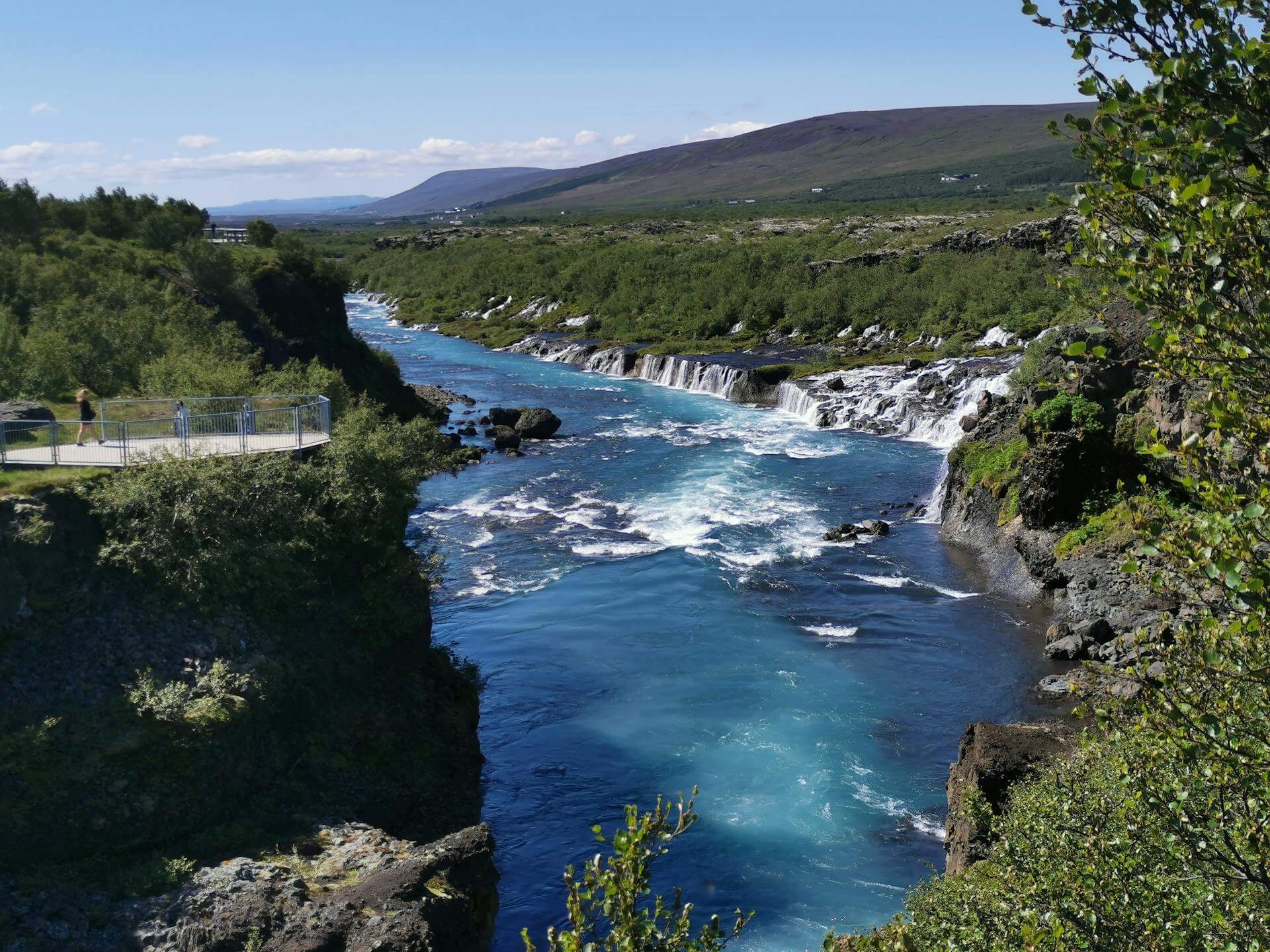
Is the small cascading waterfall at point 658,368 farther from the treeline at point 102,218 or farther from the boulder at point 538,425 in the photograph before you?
the treeline at point 102,218

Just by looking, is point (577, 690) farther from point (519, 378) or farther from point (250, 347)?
point (519, 378)

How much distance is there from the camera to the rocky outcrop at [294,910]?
13609 mm

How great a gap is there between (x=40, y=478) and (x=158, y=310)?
2015 centimetres

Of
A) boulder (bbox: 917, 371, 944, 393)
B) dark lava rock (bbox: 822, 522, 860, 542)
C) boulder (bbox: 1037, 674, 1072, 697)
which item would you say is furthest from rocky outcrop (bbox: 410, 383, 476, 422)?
boulder (bbox: 1037, 674, 1072, 697)

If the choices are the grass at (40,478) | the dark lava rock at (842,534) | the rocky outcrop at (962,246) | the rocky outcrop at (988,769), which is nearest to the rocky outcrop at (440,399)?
the dark lava rock at (842,534)

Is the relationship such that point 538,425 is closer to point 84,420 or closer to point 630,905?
point 84,420

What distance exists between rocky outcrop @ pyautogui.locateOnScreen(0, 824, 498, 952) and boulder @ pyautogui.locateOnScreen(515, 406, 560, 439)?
36892 mm

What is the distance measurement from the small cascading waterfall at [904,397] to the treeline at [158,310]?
20.7m

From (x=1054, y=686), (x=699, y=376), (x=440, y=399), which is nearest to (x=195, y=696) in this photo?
(x=1054, y=686)

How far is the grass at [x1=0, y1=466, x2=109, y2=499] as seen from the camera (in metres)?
19.4

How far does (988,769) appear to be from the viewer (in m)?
17.2

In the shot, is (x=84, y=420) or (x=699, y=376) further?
(x=699, y=376)

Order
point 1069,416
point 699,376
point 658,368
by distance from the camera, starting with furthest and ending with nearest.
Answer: point 658,368 < point 699,376 < point 1069,416

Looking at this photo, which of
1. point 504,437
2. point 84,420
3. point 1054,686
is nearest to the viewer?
point 84,420
